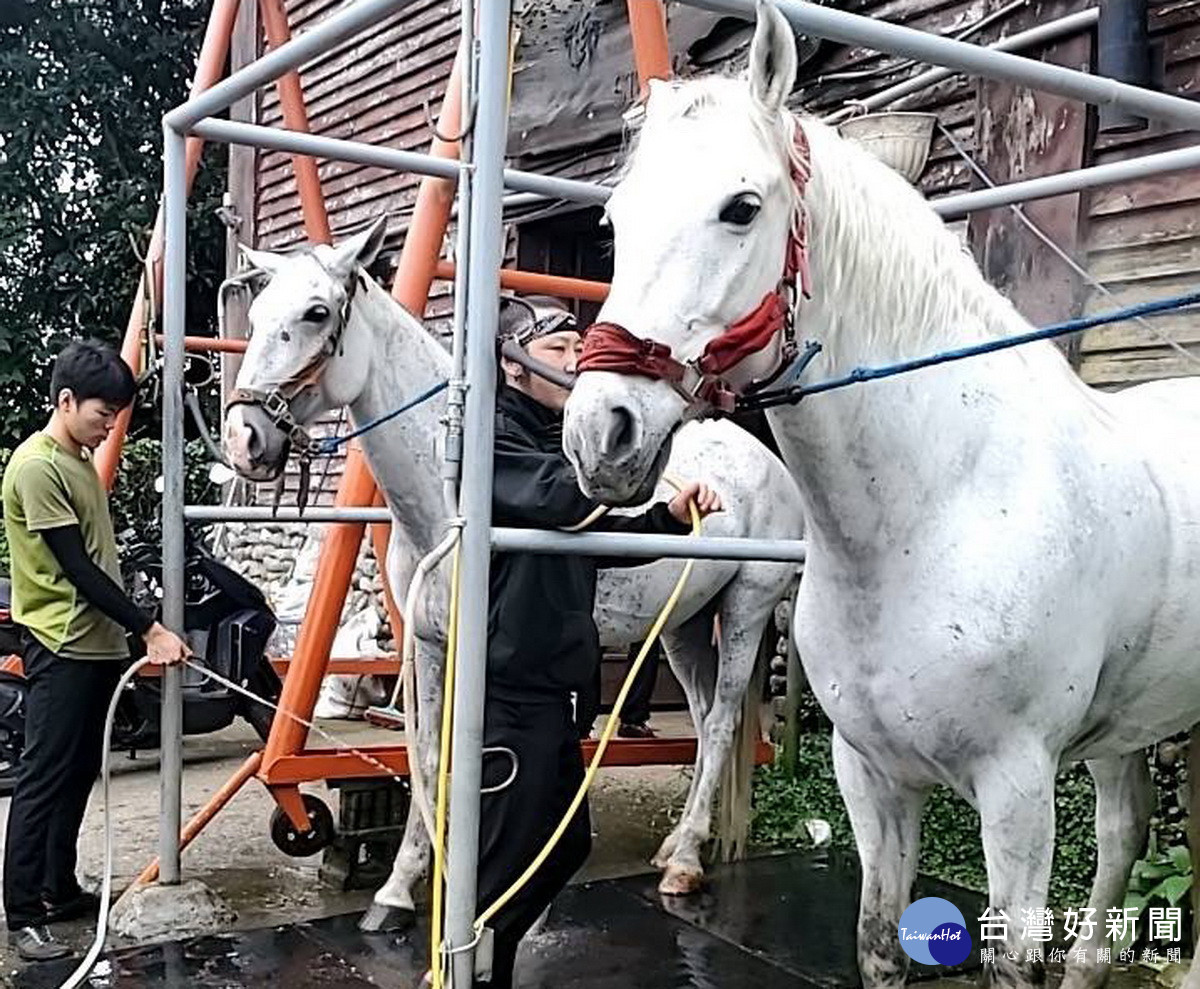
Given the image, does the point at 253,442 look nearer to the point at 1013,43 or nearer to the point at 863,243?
the point at 863,243

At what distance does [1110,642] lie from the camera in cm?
230

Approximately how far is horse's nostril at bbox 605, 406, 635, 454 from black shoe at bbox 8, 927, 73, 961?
8.52 ft

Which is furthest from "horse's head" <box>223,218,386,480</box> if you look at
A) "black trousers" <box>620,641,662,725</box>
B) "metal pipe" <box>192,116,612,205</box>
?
"black trousers" <box>620,641,662,725</box>

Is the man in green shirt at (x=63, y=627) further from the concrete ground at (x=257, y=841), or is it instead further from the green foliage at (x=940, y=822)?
the green foliage at (x=940, y=822)

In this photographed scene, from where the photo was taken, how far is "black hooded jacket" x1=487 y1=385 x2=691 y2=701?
252 centimetres

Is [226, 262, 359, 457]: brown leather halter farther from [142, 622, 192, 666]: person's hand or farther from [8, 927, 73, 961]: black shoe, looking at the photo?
[8, 927, 73, 961]: black shoe

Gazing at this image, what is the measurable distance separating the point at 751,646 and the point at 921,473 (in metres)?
→ 2.38

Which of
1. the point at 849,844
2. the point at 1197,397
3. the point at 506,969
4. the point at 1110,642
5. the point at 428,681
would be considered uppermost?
the point at 1197,397

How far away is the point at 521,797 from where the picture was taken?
2555 millimetres

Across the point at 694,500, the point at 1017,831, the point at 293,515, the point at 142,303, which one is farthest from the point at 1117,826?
the point at 142,303

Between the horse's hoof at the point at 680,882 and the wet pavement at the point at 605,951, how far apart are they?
4cm

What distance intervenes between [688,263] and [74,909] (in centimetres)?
298

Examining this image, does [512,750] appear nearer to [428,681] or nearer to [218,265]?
[428,681]

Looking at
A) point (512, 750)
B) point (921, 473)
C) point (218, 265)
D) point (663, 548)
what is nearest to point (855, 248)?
point (921, 473)
